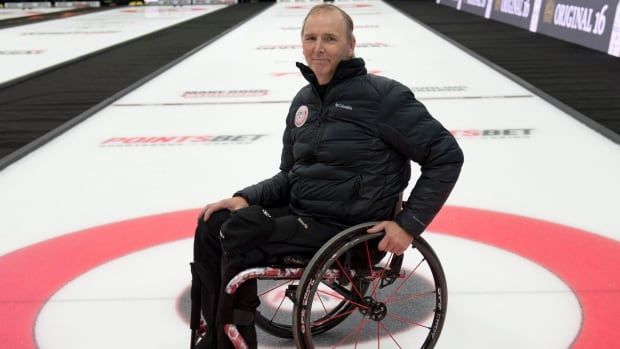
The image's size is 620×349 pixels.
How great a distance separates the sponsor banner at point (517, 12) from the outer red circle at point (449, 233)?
917 cm

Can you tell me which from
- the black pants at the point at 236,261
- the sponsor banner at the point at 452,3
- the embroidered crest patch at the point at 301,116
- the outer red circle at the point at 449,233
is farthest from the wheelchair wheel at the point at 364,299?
the sponsor banner at the point at 452,3

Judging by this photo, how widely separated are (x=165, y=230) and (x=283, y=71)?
5365mm

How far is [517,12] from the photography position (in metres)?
13.4

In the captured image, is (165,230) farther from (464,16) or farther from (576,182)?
(464,16)

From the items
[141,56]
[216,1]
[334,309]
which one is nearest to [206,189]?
[334,309]

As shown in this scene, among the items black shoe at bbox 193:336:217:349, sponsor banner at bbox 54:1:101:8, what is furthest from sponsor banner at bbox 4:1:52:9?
black shoe at bbox 193:336:217:349

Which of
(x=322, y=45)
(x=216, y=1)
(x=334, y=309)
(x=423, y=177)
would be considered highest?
(x=322, y=45)

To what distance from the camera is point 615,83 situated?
7305 millimetres

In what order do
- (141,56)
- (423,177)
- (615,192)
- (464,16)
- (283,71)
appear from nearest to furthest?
1. (423,177)
2. (615,192)
3. (283,71)
4. (141,56)
5. (464,16)

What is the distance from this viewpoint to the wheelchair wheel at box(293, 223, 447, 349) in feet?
6.29

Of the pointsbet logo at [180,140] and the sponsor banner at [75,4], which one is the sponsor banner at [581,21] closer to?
the pointsbet logo at [180,140]

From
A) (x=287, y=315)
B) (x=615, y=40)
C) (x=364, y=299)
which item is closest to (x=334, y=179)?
(x=364, y=299)

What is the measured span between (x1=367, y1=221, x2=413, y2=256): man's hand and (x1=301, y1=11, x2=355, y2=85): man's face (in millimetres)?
471

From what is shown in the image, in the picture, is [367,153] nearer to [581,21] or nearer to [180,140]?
[180,140]
